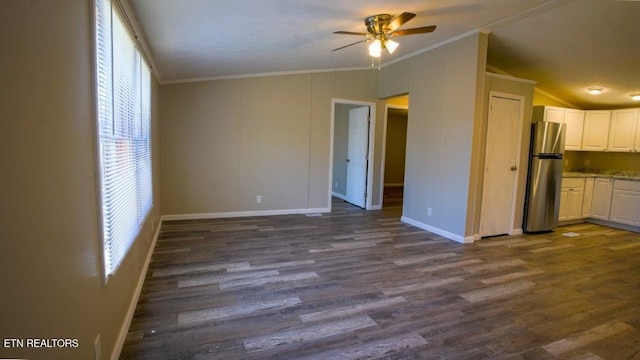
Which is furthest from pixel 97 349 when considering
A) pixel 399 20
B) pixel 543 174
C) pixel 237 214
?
pixel 543 174

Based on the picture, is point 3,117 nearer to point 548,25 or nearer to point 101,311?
point 101,311

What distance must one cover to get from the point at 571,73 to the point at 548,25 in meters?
1.58

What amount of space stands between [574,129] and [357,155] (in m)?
4.00

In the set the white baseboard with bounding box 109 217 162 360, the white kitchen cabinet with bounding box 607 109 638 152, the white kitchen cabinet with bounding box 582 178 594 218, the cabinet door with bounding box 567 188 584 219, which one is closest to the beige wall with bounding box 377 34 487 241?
the cabinet door with bounding box 567 188 584 219

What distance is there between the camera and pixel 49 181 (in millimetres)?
1166

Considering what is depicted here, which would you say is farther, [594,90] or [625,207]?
[625,207]

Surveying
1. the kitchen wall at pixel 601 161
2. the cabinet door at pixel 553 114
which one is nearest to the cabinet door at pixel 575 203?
the kitchen wall at pixel 601 161

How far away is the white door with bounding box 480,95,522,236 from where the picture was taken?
15.0ft

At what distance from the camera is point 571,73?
4.88 m

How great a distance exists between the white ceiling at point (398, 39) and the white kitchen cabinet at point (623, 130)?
33cm

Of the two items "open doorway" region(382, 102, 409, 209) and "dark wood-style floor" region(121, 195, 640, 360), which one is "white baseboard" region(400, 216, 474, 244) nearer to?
"dark wood-style floor" region(121, 195, 640, 360)

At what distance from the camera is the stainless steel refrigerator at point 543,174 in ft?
15.9

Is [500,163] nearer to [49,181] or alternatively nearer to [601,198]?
[601,198]

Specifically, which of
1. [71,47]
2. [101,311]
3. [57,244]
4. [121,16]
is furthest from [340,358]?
[121,16]
